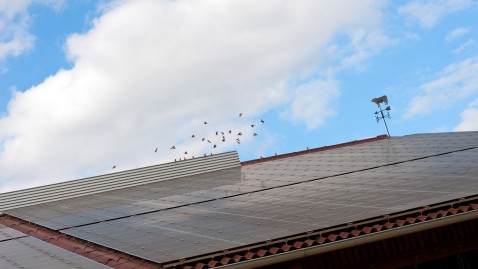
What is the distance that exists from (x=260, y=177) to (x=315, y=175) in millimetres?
2664

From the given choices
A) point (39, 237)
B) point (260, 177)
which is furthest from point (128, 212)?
point (260, 177)

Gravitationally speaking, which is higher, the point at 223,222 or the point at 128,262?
the point at 223,222

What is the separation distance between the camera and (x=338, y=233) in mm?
10727

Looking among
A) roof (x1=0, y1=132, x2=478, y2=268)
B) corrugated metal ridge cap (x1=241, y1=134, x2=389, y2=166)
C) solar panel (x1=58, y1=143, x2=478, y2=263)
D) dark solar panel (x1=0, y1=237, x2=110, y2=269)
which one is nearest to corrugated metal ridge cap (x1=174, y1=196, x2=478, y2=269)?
roof (x1=0, y1=132, x2=478, y2=268)

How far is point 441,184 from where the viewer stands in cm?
1420

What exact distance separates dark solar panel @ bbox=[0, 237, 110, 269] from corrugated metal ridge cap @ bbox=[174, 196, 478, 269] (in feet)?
8.02

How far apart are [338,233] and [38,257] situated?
6.36 metres

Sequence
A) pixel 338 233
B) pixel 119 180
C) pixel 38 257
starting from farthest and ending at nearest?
pixel 119 180 → pixel 38 257 → pixel 338 233

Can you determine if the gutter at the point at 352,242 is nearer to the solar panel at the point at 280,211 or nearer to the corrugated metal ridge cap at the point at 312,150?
the solar panel at the point at 280,211

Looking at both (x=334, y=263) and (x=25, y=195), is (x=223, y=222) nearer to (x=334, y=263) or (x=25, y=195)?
(x=334, y=263)

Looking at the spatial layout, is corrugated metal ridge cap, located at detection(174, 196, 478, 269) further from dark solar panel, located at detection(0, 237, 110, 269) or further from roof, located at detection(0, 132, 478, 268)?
dark solar panel, located at detection(0, 237, 110, 269)

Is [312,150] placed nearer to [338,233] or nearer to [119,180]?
[119,180]

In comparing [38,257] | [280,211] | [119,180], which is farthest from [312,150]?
[38,257]

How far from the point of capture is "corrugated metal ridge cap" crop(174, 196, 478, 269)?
9.81 meters
